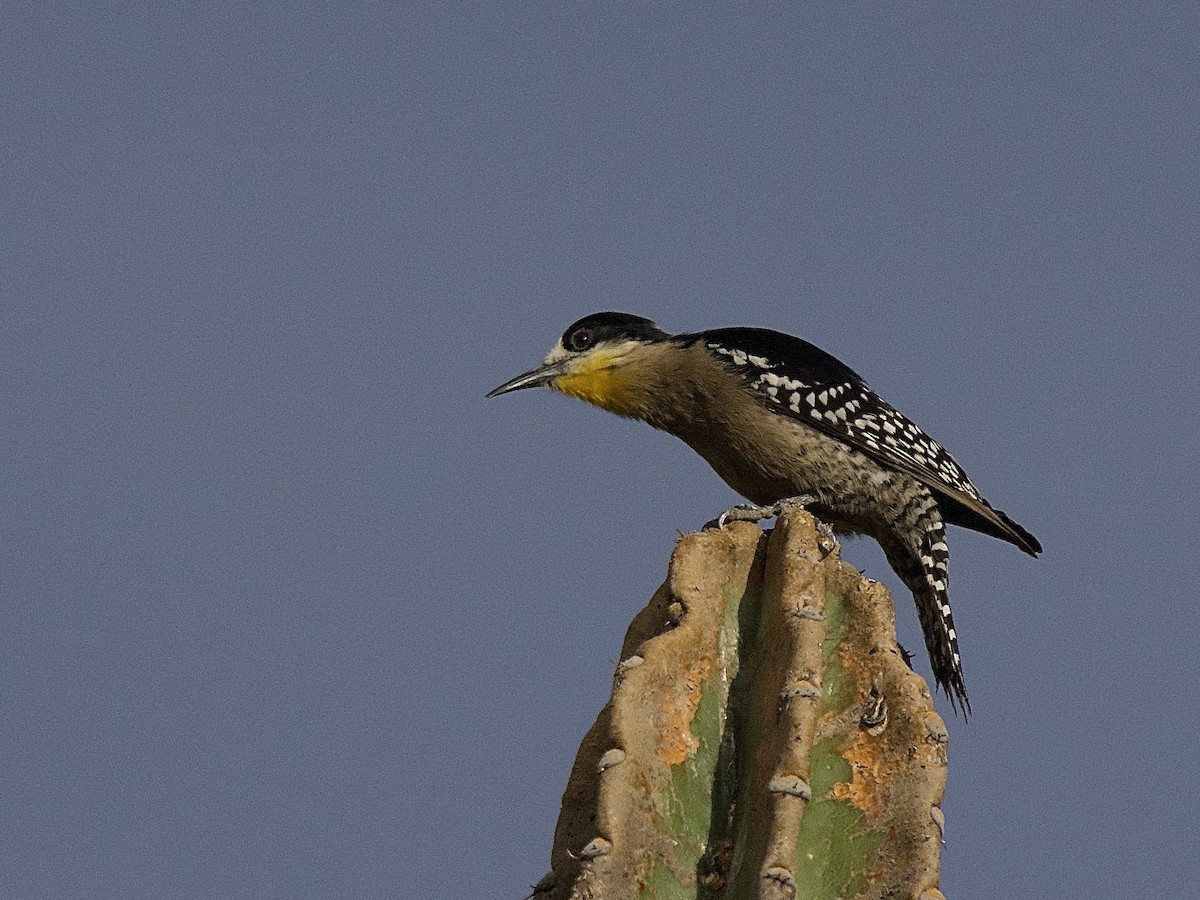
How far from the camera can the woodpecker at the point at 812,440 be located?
852 centimetres

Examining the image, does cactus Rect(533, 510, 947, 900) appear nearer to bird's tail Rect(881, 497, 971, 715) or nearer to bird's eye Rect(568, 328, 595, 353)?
A: bird's tail Rect(881, 497, 971, 715)

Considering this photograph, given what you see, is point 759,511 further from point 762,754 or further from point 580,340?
point 762,754

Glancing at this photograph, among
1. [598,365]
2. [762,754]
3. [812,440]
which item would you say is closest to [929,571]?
[812,440]

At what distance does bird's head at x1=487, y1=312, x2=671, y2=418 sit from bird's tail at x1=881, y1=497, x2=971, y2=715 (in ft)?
5.59

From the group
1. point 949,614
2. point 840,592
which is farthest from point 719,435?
point 840,592

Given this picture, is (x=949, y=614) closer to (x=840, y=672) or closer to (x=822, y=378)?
(x=822, y=378)

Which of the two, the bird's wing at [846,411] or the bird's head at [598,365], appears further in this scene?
the bird's head at [598,365]

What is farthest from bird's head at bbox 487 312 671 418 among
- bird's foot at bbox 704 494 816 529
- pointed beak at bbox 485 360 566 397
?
bird's foot at bbox 704 494 816 529

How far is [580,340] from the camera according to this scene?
9.31m

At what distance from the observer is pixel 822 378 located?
8.85m

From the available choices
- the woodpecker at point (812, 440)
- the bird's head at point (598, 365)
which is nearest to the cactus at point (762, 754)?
the woodpecker at point (812, 440)

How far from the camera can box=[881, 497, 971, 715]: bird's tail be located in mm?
8383

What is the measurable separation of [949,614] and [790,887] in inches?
187

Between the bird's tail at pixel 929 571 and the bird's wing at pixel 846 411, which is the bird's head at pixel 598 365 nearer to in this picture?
the bird's wing at pixel 846 411
